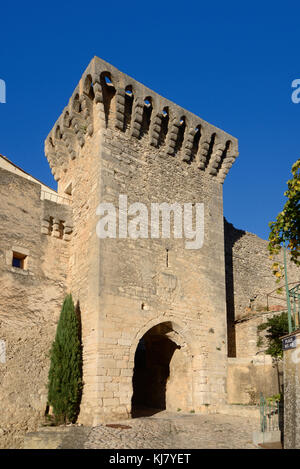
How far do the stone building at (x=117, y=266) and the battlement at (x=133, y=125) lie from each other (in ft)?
0.09

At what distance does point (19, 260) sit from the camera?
10.5 metres

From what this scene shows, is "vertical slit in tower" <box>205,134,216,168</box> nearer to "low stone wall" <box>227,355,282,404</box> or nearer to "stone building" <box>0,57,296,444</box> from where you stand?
"stone building" <box>0,57,296,444</box>

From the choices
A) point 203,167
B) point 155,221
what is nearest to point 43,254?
point 155,221

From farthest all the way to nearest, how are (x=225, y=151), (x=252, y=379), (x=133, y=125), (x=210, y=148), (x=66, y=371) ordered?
1. (x=225, y=151)
2. (x=210, y=148)
3. (x=133, y=125)
4. (x=252, y=379)
5. (x=66, y=371)

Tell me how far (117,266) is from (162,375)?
13.0 feet

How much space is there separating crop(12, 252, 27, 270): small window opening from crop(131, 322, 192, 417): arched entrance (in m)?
3.34

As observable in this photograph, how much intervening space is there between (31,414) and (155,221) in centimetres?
502

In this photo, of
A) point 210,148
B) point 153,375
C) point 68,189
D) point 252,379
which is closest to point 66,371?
point 153,375

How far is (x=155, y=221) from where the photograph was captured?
11.0 m

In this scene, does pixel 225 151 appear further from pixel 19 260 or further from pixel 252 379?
pixel 19 260

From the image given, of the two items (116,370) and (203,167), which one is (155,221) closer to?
(203,167)

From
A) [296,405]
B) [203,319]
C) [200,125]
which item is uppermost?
[200,125]

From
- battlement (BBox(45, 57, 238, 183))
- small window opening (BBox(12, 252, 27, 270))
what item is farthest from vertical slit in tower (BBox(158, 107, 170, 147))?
small window opening (BBox(12, 252, 27, 270))

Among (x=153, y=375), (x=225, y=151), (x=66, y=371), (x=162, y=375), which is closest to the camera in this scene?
(x=66, y=371)
